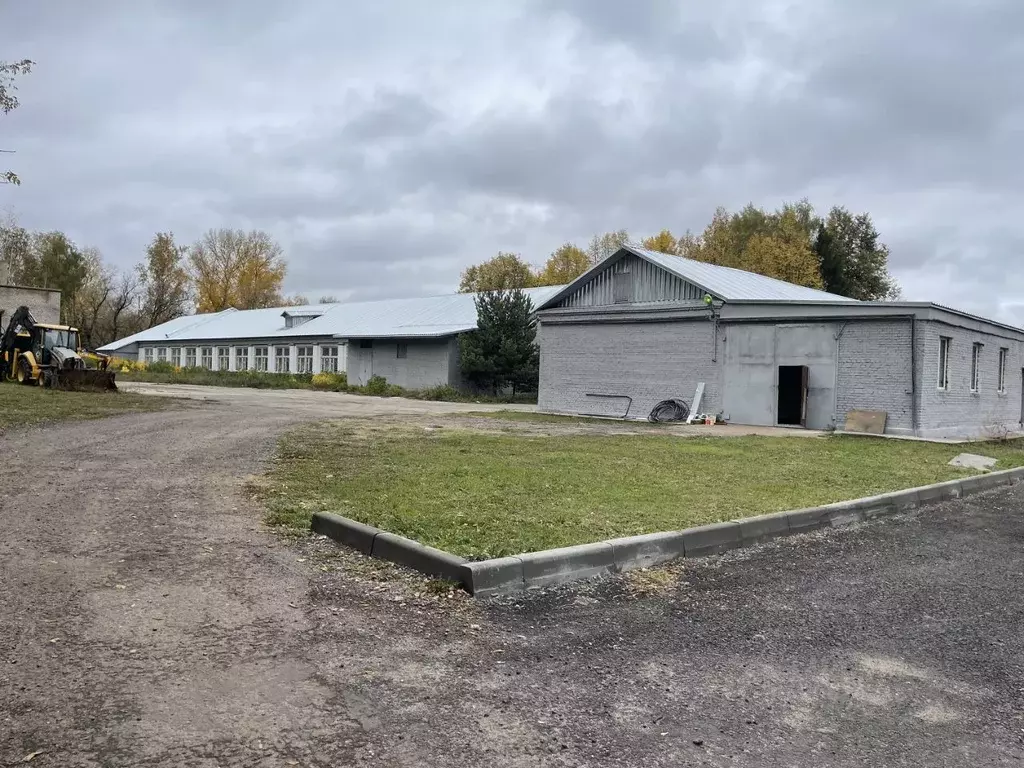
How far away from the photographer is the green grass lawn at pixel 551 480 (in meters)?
7.10

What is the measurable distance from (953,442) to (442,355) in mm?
23821

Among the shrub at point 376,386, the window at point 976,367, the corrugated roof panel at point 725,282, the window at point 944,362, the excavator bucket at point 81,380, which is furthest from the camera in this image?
the shrub at point 376,386

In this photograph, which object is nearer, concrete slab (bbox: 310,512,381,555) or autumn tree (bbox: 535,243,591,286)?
concrete slab (bbox: 310,512,381,555)

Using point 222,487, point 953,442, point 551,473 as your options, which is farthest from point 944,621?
point 953,442

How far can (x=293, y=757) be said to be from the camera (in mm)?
3191

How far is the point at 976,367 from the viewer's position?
2350 centimetres

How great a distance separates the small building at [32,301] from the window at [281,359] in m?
13.5

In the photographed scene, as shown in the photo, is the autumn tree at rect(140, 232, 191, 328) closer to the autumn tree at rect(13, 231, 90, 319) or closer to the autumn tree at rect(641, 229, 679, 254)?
the autumn tree at rect(13, 231, 90, 319)

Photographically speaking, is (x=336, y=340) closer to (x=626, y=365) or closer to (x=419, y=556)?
(x=626, y=365)

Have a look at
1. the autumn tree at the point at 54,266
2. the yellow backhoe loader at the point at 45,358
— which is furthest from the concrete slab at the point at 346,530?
the autumn tree at the point at 54,266

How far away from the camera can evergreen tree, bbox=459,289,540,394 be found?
35312mm

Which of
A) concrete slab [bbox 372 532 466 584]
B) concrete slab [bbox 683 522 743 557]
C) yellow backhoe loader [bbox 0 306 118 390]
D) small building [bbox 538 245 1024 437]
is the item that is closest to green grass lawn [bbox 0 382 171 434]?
yellow backhoe loader [bbox 0 306 118 390]

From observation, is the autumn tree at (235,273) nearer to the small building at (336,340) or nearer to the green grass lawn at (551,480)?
the small building at (336,340)

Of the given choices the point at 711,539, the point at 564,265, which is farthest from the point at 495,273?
the point at 711,539
